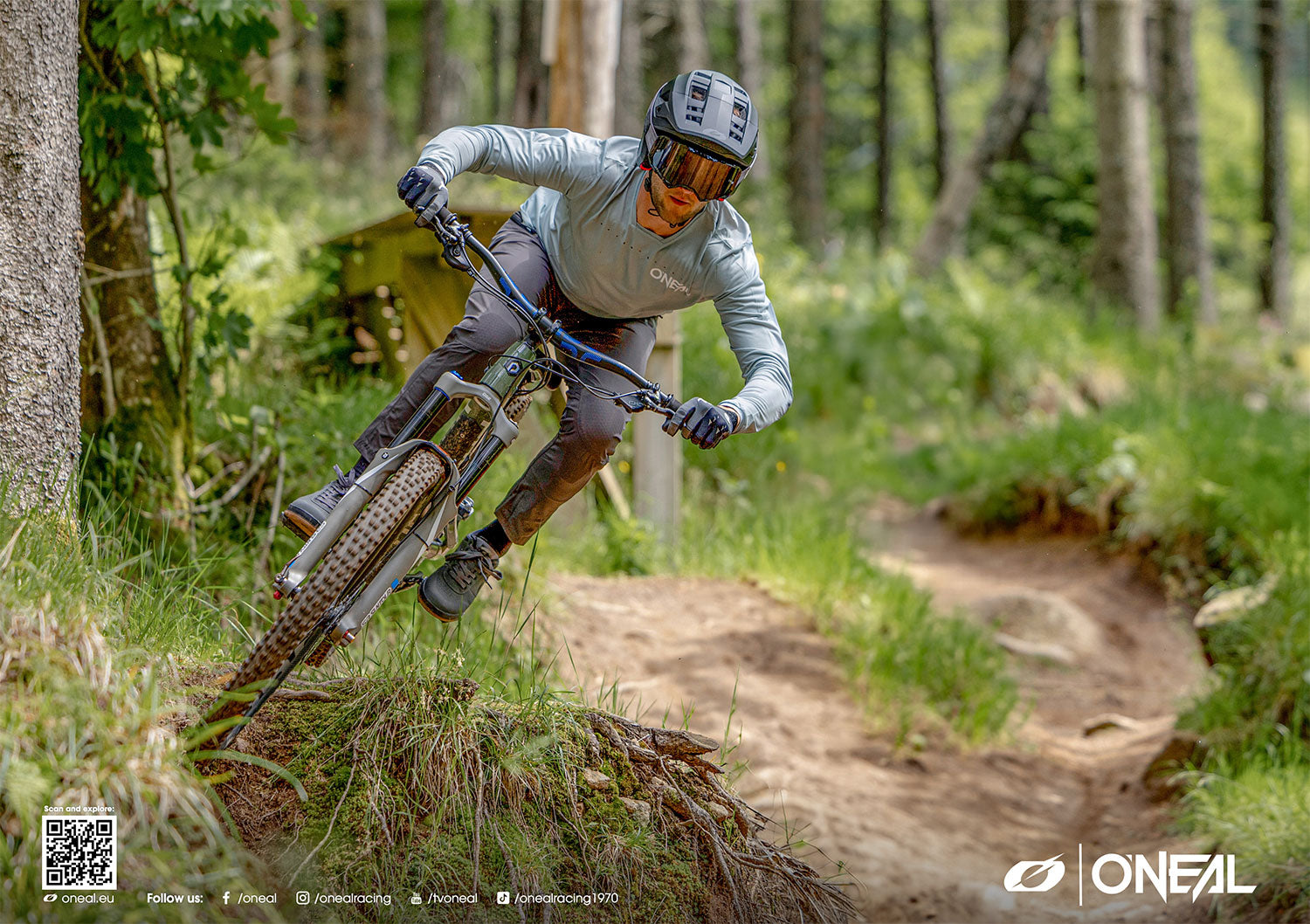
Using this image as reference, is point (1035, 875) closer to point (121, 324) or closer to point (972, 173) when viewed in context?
point (121, 324)

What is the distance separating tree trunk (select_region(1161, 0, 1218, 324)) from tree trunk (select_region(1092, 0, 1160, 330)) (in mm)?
1646

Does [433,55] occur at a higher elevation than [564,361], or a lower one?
higher

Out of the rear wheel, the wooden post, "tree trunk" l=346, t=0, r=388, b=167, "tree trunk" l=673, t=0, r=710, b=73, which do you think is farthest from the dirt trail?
"tree trunk" l=346, t=0, r=388, b=167

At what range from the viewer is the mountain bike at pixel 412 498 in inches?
118

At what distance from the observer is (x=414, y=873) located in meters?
2.94

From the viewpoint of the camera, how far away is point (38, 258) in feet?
11.2

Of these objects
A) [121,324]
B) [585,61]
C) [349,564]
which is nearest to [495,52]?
[585,61]

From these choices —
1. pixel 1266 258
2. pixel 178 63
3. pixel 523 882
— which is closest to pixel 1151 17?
pixel 1266 258

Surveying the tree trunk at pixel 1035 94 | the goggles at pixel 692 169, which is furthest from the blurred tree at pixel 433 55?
the goggles at pixel 692 169

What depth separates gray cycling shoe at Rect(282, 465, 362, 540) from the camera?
324cm

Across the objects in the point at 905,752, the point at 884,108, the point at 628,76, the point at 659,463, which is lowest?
the point at 905,752

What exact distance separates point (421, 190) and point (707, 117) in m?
0.89

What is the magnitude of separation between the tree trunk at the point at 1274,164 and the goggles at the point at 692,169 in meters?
16.6

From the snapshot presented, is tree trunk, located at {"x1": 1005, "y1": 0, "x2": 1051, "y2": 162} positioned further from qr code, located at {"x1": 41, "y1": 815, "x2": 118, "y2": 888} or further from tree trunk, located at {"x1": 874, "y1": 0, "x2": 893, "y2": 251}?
qr code, located at {"x1": 41, "y1": 815, "x2": 118, "y2": 888}
